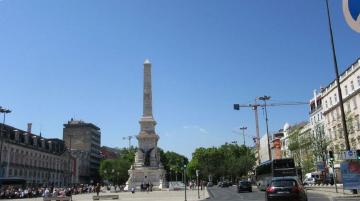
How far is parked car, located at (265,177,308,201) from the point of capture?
66.9ft

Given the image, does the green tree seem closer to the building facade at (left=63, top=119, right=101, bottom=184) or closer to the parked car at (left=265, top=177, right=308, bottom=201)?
the building facade at (left=63, top=119, right=101, bottom=184)

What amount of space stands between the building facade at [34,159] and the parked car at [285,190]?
62466 mm

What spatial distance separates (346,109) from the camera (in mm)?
60594

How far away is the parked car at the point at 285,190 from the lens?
20391mm

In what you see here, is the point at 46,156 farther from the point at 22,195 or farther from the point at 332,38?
the point at 332,38

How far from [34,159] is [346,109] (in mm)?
73249

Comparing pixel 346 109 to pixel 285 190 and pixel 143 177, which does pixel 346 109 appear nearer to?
pixel 143 177

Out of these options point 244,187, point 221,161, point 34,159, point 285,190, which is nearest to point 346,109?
point 244,187

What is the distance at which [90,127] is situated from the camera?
5733 inches

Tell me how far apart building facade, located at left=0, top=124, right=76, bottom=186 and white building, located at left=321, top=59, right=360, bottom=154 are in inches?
2161

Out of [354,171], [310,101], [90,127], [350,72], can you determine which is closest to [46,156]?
[90,127]

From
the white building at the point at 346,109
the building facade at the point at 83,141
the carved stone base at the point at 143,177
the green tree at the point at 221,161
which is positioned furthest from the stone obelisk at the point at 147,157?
the building facade at the point at 83,141

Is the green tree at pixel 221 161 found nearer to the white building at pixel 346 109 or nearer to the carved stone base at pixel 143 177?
the white building at pixel 346 109

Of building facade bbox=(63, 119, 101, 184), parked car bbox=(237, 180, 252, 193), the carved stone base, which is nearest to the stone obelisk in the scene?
the carved stone base
